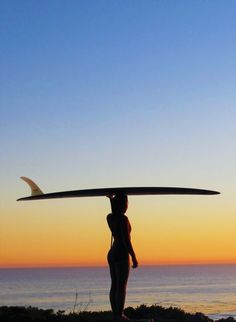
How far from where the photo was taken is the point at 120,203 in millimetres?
16469

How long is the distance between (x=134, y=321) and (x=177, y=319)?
415 cm

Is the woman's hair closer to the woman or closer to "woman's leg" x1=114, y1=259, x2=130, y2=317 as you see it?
the woman

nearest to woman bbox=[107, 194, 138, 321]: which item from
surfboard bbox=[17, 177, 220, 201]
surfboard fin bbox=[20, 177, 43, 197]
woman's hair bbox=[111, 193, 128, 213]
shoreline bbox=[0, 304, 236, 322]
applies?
woman's hair bbox=[111, 193, 128, 213]

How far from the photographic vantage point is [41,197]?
55.8ft

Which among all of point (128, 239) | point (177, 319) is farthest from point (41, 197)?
point (177, 319)

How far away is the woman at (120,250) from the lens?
648 inches

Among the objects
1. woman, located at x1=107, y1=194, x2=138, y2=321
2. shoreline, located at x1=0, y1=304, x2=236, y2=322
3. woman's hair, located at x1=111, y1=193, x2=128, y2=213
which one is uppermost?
woman's hair, located at x1=111, y1=193, x2=128, y2=213

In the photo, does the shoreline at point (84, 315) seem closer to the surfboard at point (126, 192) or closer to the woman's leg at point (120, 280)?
the woman's leg at point (120, 280)

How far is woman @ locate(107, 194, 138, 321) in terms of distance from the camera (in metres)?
16.5

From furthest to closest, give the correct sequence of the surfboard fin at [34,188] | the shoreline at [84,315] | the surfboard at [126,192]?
1. the shoreline at [84,315]
2. the surfboard fin at [34,188]
3. the surfboard at [126,192]

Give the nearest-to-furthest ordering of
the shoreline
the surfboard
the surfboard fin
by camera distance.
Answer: the surfboard
the surfboard fin
the shoreline

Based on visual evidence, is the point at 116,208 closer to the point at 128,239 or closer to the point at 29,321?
the point at 128,239

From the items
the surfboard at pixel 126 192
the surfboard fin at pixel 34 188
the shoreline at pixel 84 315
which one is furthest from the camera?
the shoreline at pixel 84 315

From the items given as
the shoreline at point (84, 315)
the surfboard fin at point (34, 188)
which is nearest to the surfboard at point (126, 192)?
the surfboard fin at point (34, 188)
